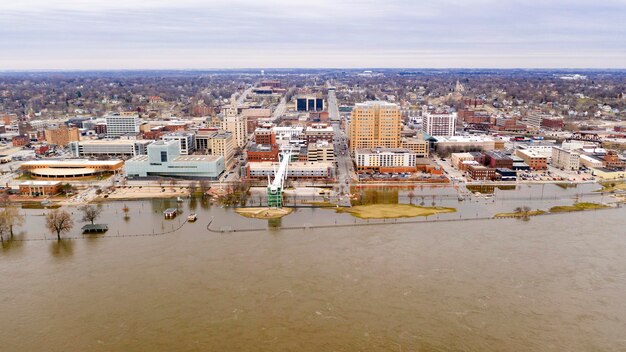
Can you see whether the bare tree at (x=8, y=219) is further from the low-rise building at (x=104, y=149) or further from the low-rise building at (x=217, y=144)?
the low-rise building at (x=104, y=149)

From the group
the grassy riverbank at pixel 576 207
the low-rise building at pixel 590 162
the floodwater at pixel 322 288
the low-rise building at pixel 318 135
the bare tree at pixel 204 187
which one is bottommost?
the floodwater at pixel 322 288

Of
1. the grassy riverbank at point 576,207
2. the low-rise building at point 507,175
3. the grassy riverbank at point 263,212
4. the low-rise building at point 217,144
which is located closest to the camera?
the grassy riverbank at point 263,212

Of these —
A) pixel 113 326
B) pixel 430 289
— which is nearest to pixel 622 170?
pixel 430 289

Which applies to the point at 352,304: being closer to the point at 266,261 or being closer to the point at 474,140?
the point at 266,261

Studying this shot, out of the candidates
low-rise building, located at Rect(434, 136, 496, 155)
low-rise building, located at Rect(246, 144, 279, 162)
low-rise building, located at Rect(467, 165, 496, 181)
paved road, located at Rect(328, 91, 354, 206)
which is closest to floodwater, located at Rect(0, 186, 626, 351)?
paved road, located at Rect(328, 91, 354, 206)

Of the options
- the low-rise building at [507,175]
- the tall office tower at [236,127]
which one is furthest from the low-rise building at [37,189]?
the low-rise building at [507,175]

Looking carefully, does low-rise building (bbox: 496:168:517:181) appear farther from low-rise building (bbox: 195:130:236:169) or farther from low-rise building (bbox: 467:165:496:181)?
low-rise building (bbox: 195:130:236:169)
